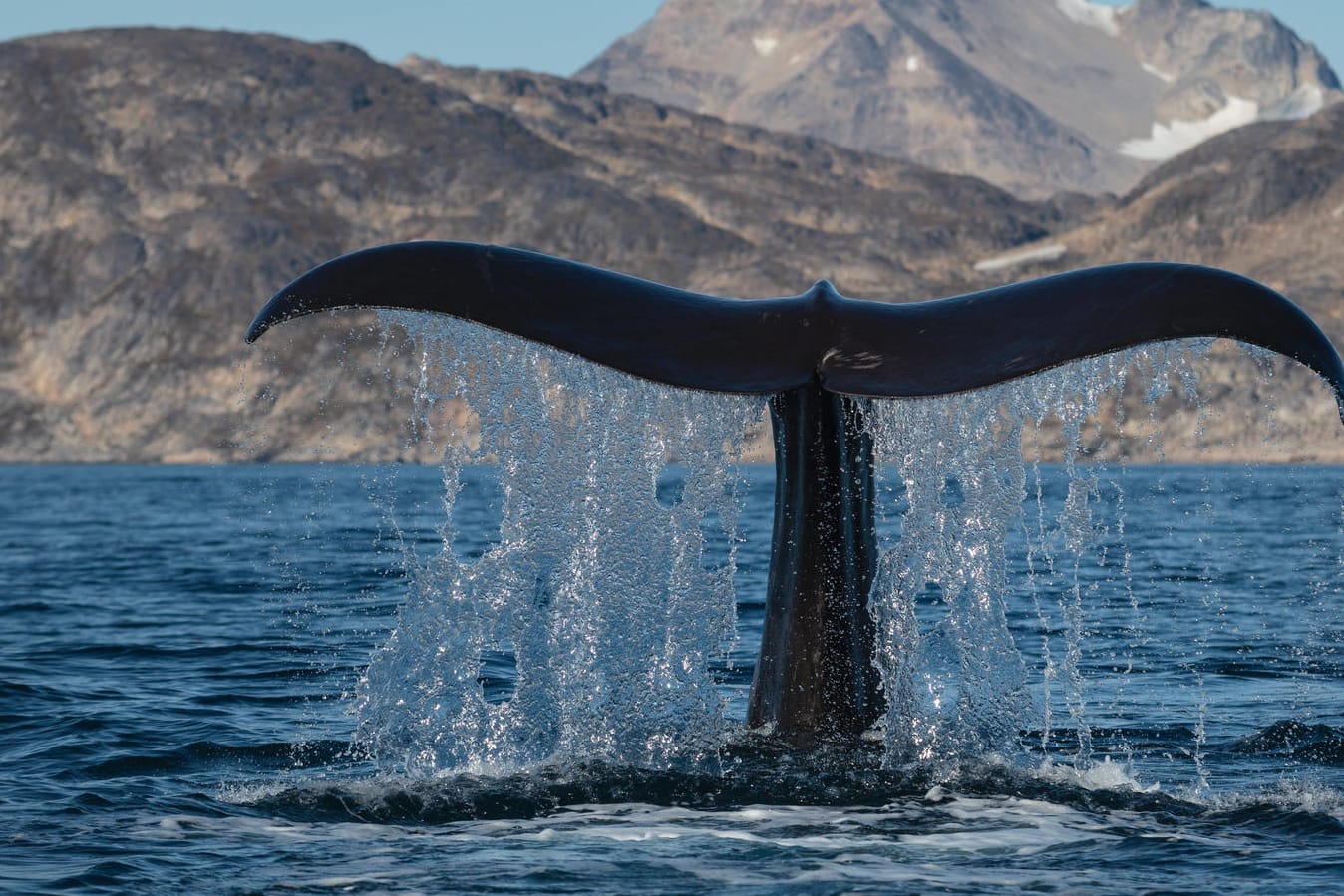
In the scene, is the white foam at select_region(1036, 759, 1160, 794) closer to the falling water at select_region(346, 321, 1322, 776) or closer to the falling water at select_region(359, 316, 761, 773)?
the falling water at select_region(346, 321, 1322, 776)

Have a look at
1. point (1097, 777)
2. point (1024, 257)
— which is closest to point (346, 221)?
point (1024, 257)

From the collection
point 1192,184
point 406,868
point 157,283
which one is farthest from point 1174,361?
point 1192,184

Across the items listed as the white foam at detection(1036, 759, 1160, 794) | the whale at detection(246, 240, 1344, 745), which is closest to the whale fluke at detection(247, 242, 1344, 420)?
the whale at detection(246, 240, 1344, 745)

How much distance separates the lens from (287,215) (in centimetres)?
14750

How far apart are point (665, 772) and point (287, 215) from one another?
14520 centimetres

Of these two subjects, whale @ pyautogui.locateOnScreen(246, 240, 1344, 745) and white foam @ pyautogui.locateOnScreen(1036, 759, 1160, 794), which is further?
white foam @ pyautogui.locateOnScreen(1036, 759, 1160, 794)

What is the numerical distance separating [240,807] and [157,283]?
13350 centimetres

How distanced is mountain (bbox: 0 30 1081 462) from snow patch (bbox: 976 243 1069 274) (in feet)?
9.32

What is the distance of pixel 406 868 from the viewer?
6508 millimetres

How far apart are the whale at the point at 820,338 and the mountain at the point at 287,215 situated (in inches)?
3755

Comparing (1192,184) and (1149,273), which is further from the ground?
(1192,184)

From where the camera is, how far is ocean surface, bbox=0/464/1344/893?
6.55 metres

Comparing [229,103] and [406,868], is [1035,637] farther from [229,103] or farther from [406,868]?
[229,103]

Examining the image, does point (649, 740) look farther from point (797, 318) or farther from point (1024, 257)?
point (1024, 257)
